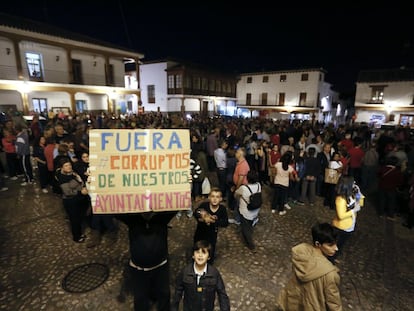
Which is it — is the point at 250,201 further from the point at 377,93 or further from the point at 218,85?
the point at 218,85

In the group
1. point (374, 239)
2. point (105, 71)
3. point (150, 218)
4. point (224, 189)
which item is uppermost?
point (105, 71)

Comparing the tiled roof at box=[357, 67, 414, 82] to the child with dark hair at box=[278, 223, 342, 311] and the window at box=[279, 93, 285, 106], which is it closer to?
the window at box=[279, 93, 285, 106]

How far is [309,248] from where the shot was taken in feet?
9.20

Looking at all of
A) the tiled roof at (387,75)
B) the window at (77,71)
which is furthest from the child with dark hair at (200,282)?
the tiled roof at (387,75)

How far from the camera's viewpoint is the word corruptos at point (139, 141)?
277 cm

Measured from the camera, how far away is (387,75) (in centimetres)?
3092

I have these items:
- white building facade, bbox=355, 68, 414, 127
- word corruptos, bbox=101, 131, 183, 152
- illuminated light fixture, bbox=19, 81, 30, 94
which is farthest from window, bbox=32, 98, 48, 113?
white building facade, bbox=355, 68, 414, 127

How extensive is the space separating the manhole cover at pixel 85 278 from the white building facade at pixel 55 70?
18275 mm

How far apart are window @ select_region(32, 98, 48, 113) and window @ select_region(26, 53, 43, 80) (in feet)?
5.89

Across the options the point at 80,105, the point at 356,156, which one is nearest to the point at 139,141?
the point at 356,156

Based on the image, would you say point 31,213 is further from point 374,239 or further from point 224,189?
point 374,239

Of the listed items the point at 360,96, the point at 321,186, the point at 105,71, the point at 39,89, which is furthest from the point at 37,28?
the point at 360,96

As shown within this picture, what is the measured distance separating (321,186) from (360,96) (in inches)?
1172

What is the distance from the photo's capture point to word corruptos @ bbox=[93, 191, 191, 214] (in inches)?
107
